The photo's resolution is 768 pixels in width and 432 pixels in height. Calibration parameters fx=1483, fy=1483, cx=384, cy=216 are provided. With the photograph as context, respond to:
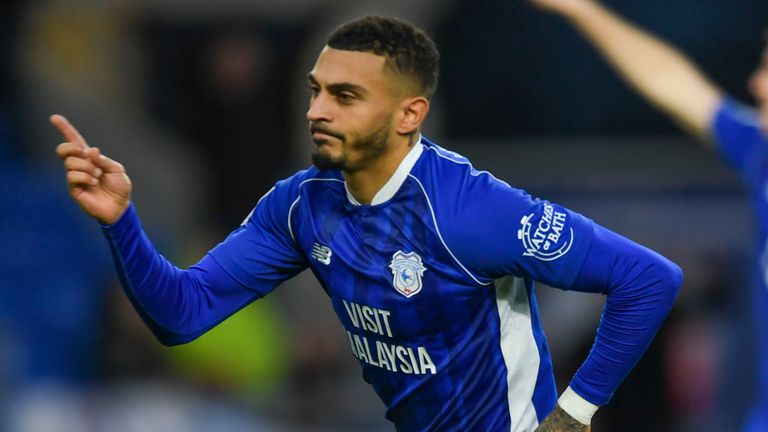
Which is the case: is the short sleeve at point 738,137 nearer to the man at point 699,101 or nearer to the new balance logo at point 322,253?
the man at point 699,101

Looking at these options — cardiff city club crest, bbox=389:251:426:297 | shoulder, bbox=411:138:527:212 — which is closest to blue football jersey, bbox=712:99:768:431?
shoulder, bbox=411:138:527:212

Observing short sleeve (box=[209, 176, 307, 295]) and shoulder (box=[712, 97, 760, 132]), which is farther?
shoulder (box=[712, 97, 760, 132])

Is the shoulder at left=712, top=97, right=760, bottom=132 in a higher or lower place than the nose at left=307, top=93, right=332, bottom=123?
lower

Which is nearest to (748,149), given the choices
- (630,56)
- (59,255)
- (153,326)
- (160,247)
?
(630,56)

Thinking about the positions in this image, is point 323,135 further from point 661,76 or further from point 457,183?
point 661,76

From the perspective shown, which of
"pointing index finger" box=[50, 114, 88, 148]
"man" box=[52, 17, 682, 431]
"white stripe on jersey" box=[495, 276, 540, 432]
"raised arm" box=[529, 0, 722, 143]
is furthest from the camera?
"raised arm" box=[529, 0, 722, 143]

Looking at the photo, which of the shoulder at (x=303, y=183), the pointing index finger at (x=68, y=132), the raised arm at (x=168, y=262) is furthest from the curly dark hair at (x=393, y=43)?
the pointing index finger at (x=68, y=132)

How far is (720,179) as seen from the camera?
10008 millimetres

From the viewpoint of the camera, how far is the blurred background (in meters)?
8.56

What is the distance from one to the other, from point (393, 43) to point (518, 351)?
0.94m

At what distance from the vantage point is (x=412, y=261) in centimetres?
409

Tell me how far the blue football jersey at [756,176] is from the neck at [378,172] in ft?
4.57

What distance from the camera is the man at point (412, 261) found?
397 cm

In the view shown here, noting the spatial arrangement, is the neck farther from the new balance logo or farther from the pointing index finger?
the pointing index finger
